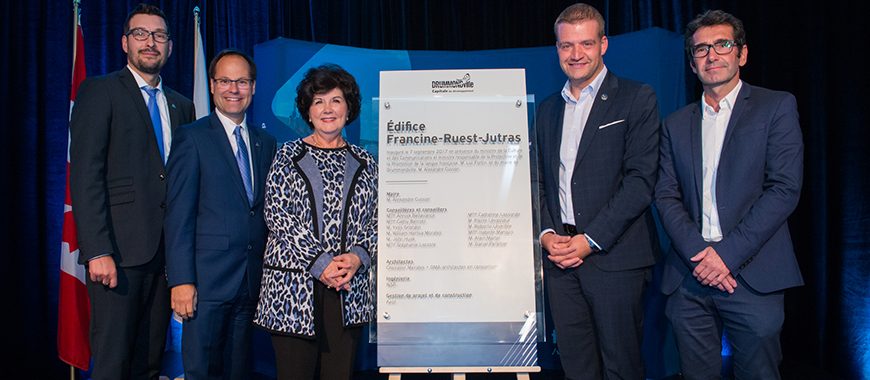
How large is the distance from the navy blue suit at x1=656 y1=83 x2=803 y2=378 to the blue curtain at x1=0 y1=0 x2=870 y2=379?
6.65 feet

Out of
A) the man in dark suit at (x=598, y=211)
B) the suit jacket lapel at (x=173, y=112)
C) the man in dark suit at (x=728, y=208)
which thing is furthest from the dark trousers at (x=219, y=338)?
the man in dark suit at (x=728, y=208)

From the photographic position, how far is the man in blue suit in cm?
237

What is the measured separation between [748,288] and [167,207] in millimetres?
2262

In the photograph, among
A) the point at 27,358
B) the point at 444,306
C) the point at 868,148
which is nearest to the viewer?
the point at 444,306

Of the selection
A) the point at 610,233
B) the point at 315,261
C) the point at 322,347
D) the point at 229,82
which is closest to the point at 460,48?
the point at 229,82

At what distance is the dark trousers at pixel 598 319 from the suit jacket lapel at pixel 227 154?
1309 mm

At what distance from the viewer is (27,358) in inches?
170

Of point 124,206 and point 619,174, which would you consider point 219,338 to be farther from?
point 619,174

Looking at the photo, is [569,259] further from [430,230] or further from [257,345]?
[257,345]

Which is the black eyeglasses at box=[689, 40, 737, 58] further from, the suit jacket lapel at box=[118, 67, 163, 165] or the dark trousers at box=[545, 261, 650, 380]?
the suit jacket lapel at box=[118, 67, 163, 165]

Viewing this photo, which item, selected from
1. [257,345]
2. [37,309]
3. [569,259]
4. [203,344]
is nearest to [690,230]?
[569,259]

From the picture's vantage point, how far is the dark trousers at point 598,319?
241 centimetres

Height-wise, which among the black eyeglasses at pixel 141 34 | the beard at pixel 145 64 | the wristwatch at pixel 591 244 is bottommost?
the wristwatch at pixel 591 244

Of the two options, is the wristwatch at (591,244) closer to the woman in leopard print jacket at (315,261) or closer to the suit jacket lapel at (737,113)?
the suit jacket lapel at (737,113)
